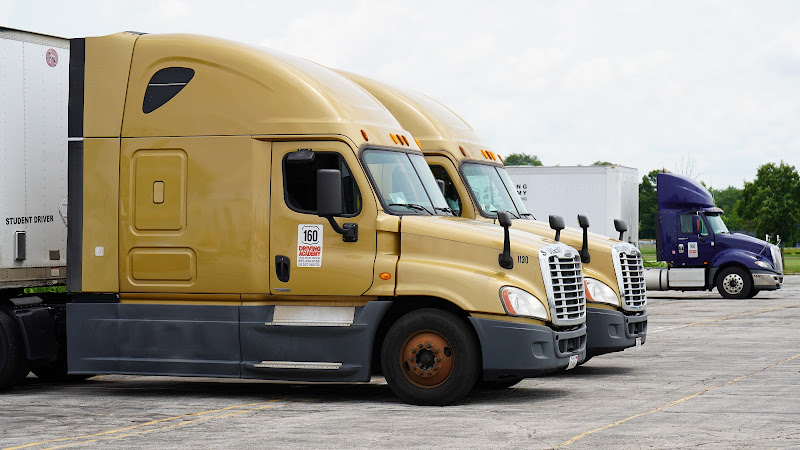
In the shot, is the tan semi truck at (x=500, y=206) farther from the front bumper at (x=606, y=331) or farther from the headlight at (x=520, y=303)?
the headlight at (x=520, y=303)

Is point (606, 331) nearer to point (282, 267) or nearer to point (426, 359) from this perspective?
point (426, 359)

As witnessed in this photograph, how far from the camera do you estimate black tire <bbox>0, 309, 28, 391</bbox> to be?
42.9 feet

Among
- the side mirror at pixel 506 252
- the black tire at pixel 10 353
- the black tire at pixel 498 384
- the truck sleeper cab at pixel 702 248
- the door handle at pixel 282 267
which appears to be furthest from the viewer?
the truck sleeper cab at pixel 702 248

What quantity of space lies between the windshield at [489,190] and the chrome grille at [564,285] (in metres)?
3.45

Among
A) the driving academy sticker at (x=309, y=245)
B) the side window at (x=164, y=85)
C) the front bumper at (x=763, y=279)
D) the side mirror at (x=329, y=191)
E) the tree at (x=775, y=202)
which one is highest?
the tree at (x=775, y=202)

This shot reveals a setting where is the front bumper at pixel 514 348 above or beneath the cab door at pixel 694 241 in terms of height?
beneath

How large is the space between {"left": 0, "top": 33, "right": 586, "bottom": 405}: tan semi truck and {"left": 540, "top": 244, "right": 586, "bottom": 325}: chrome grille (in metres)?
0.03

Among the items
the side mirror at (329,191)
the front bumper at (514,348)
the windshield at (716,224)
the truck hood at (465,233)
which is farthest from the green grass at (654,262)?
the side mirror at (329,191)

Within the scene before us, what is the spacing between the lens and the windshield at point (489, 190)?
52.9 feet

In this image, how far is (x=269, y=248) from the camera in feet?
40.8

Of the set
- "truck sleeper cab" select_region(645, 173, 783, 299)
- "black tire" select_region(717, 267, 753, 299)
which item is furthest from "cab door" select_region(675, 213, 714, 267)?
"black tire" select_region(717, 267, 753, 299)

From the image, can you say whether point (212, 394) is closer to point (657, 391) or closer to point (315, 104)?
point (315, 104)

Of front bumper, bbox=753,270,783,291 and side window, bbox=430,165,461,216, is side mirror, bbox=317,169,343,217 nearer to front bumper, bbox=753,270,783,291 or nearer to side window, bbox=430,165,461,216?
→ side window, bbox=430,165,461,216

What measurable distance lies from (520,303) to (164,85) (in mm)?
4366
